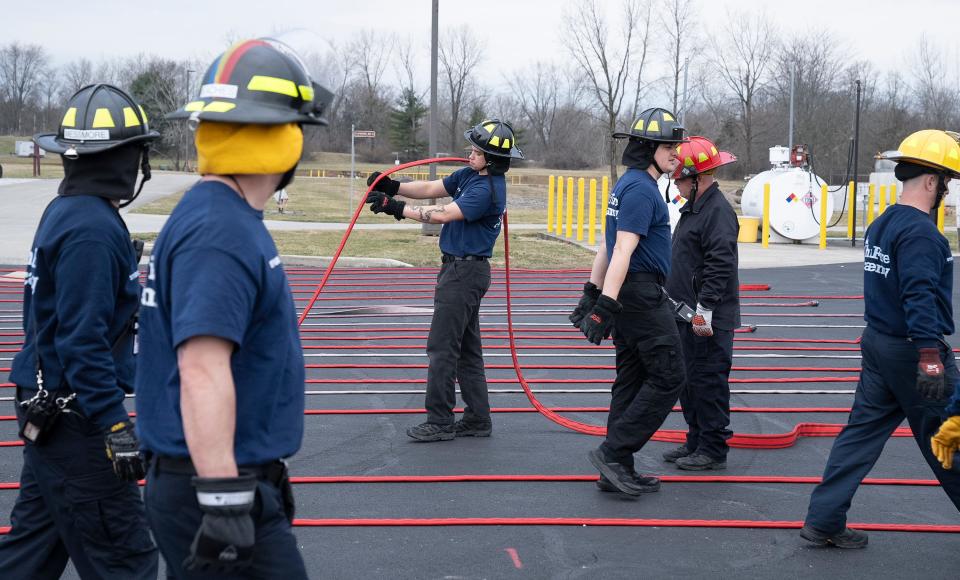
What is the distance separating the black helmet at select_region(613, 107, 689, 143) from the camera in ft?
18.4

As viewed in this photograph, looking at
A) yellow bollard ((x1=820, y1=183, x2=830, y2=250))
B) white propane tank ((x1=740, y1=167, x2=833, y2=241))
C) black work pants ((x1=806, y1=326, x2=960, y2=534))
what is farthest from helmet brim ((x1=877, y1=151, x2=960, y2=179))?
white propane tank ((x1=740, y1=167, x2=833, y2=241))

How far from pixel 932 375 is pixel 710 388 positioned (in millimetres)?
1879

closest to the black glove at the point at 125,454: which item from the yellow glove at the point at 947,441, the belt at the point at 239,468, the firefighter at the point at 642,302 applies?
the belt at the point at 239,468

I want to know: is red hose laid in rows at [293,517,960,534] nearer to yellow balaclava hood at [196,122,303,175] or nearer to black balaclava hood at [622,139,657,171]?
black balaclava hood at [622,139,657,171]

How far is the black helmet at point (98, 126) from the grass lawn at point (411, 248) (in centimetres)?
1437

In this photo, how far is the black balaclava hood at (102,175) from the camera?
3.49m

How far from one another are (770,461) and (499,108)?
84.9 metres

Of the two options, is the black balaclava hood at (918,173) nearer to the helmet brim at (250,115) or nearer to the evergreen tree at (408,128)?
the helmet brim at (250,115)

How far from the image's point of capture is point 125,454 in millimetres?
3203

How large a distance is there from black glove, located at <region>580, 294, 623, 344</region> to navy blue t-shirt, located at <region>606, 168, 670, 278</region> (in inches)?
12.0

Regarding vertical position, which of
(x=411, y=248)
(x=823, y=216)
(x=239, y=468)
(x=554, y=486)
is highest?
(x=823, y=216)

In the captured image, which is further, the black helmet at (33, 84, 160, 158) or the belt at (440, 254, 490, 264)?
the belt at (440, 254, 490, 264)

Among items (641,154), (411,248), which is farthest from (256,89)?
(411,248)

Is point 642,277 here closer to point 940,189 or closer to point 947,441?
point 940,189
